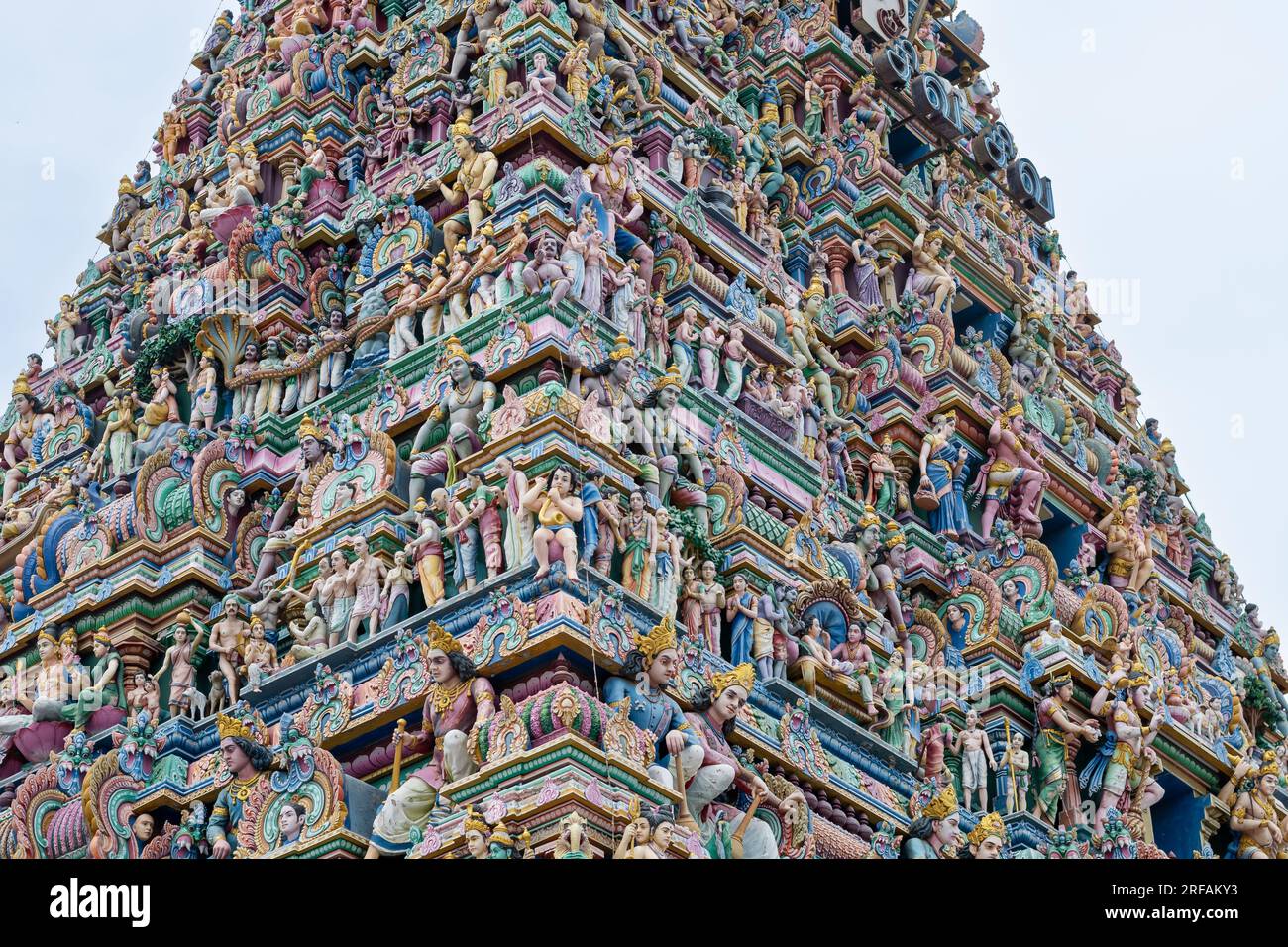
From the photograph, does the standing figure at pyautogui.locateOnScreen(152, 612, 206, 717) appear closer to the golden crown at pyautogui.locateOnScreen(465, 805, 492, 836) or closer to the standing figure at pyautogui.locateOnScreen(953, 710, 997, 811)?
the golden crown at pyautogui.locateOnScreen(465, 805, 492, 836)

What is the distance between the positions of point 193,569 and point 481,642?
4941mm

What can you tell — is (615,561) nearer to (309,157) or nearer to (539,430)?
(539,430)

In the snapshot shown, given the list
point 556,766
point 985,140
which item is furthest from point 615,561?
point 985,140

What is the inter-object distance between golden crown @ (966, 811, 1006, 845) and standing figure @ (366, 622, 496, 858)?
5.81 meters

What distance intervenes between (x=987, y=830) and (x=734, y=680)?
3750 millimetres

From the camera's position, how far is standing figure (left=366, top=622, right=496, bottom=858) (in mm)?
24359

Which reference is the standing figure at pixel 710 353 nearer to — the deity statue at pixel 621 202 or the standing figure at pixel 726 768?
the deity statue at pixel 621 202

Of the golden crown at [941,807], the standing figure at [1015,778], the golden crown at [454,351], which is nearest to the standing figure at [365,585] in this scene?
the golden crown at [454,351]

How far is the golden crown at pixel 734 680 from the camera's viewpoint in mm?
25734

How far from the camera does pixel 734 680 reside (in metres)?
25.8

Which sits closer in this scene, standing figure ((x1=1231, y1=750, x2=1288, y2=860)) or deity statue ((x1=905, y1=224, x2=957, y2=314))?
standing figure ((x1=1231, y1=750, x2=1288, y2=860))

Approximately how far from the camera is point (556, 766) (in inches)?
927

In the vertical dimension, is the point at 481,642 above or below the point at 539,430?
below

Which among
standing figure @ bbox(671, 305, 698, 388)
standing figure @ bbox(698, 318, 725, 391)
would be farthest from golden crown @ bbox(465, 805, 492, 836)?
standing figure @ bbox(698, 318, 725, 391)
